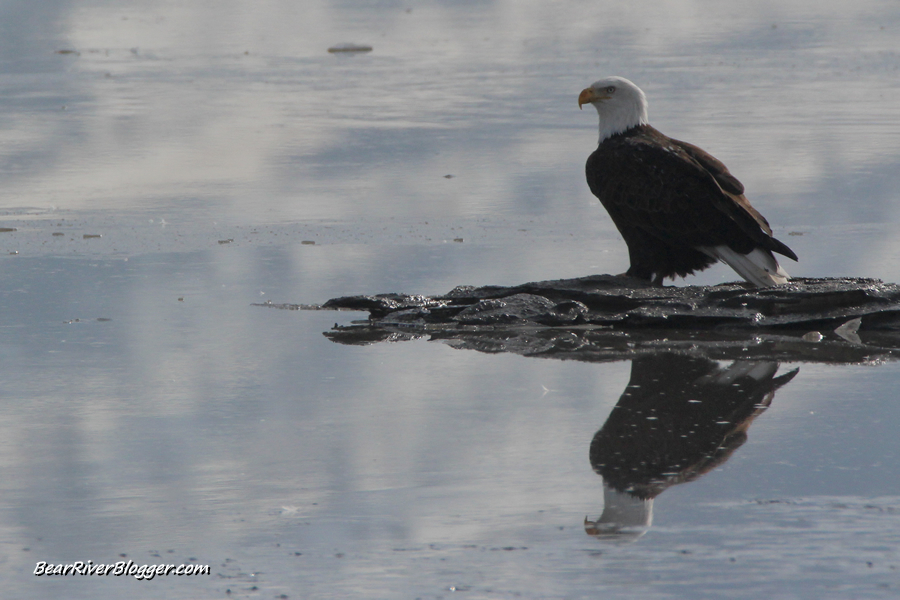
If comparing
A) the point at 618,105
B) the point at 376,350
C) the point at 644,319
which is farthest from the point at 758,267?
the point at 376,350

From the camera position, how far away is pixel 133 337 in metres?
5.44

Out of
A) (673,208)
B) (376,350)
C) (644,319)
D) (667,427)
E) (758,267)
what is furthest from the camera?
(673,208)

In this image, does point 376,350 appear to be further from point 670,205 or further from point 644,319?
point 670,205

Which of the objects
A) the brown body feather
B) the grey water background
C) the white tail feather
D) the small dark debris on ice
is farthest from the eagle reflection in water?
the brown body feather

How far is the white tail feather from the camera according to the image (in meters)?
5.91

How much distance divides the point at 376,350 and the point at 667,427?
1465 millimetres

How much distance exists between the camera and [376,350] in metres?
5.29

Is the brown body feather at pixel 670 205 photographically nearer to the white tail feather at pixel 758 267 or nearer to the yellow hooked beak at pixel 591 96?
the white tail feather at pixel 758 267

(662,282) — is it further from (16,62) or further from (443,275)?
(16,62)

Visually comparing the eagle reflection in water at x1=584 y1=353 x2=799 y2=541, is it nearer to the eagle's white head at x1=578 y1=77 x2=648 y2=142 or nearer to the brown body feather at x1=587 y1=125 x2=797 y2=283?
the brown body feather at x1=587 y1=125 x2=797 y2=283

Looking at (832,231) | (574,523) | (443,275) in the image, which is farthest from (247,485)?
(832,231)

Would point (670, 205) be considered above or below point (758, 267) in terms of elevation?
above

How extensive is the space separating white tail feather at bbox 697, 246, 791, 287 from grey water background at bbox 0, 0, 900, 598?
2.23ft

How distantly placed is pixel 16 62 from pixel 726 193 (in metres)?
11.9
